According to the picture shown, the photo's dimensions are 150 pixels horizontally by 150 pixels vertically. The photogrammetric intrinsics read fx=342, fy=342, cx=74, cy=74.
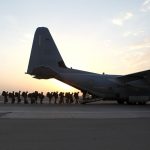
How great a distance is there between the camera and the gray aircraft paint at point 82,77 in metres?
37.6

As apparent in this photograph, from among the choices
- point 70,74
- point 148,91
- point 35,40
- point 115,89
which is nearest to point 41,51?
point 35,40

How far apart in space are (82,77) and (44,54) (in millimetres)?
4983

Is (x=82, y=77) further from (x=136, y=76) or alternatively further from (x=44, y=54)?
(x=136, y=76)

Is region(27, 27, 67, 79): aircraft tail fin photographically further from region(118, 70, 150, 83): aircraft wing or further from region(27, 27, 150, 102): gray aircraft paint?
region(118, 70, 150, 83): aircraft wing

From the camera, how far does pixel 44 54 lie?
125 feet

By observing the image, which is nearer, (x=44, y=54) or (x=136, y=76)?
(x=136, y=76)

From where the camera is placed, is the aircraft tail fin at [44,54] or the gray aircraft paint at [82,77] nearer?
the gray aircraft paint at [82,77]

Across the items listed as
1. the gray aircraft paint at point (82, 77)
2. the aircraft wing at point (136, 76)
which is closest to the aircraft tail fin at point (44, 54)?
the gray aircraft paint at point (82, 77)

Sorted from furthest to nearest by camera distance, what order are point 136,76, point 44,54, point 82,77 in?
point 44,54
point 82,77
point 136,76

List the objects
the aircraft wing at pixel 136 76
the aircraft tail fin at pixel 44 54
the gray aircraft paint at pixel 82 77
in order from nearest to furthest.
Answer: the aircraft wing at pixel 136 76 < the gray aircraft paint at pixel 82 77 < the aircraft tail fin at pixel 44 54

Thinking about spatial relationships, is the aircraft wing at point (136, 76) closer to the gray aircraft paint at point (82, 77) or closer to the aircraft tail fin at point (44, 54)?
the gray aircraft paint at point (82, 77)

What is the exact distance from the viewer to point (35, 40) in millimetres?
38344

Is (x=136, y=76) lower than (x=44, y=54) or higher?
lower

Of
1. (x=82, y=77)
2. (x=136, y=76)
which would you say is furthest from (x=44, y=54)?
(x=136, y=76)
